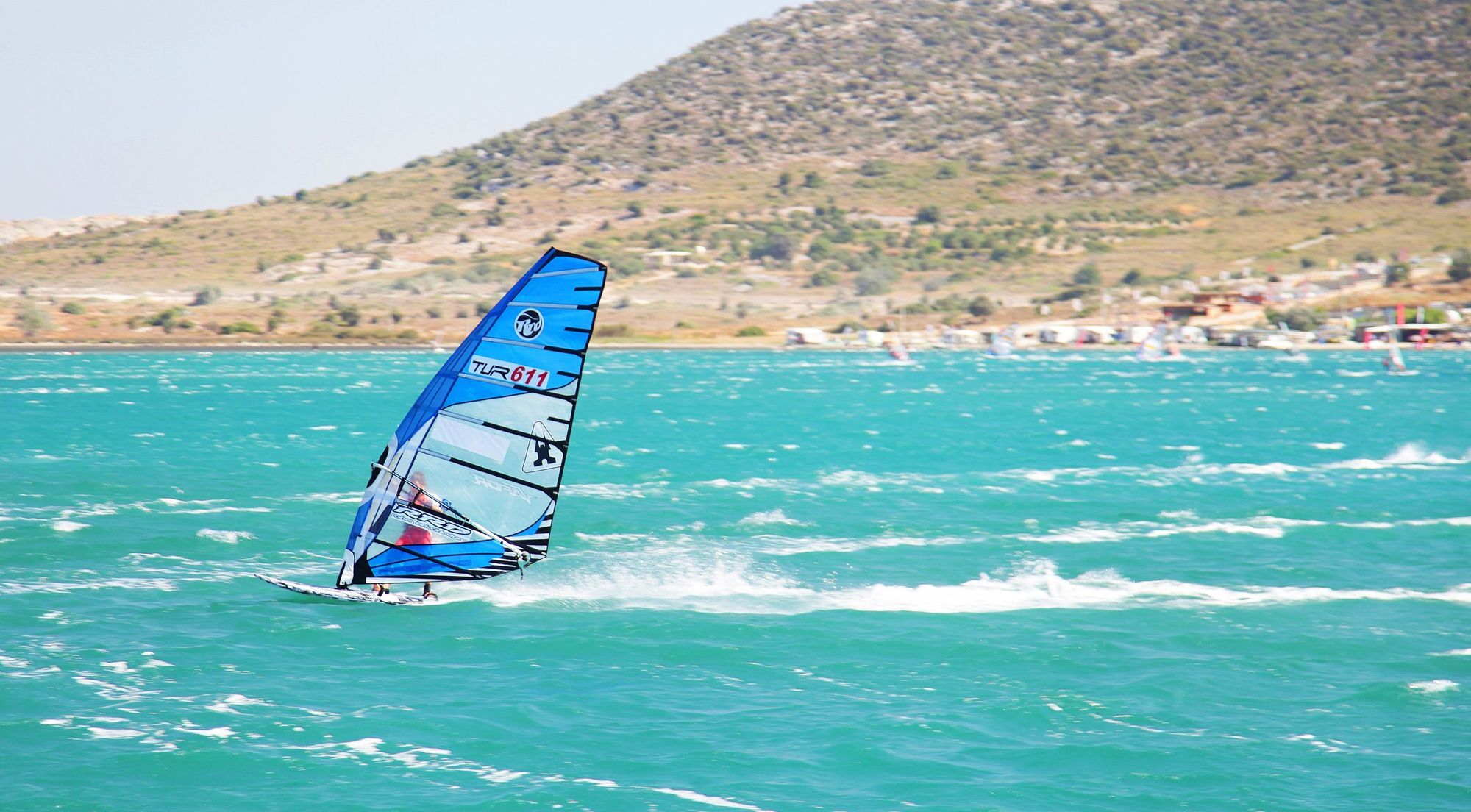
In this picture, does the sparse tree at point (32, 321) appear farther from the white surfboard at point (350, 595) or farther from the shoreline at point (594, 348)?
the white surfboard at point (350, 595)

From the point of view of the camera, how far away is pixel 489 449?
20453mm

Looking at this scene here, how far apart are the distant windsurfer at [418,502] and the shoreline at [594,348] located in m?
121

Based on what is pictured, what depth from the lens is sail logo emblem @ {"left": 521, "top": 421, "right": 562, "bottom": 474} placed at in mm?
20312

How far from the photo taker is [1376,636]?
2339 cm

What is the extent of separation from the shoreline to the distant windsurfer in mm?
120896

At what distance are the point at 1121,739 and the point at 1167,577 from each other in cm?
1080

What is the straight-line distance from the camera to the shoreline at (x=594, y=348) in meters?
134

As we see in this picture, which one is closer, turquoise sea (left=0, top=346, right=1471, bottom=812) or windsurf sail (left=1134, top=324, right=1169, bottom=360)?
turquoise sea (left=0, top=346, right=1471, bottom=812)

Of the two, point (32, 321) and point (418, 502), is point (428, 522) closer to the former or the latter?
point (418, 502)

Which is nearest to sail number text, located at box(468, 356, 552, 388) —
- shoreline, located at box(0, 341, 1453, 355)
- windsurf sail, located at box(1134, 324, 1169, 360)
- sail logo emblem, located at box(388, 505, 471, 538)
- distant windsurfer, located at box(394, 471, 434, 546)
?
distant windsurfer, located at box(394, 471, 434, 546)

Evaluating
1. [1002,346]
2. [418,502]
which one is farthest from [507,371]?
[1002,346]

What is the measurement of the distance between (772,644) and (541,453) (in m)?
4.97

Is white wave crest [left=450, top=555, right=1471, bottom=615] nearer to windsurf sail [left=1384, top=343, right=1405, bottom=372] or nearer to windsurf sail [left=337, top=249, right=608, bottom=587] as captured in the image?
windsurf sail [left=337, top=249, right=608, bottom=587]

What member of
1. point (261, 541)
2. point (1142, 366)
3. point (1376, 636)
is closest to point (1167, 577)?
point (1376, 636)
